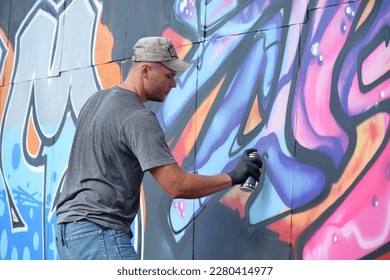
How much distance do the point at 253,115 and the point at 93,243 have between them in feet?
5.75

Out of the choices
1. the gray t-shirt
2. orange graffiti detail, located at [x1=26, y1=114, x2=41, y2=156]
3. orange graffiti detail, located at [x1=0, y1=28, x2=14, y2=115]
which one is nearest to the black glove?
the gray t-shirt

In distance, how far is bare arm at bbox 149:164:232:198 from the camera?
16.4ft

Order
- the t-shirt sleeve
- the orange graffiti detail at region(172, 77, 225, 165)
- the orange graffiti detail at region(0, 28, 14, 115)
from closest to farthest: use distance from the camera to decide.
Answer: the t-shirt sleeve, the orange graffiti detail at region(172, 77, 225, 165), the orange graffiti detail at region(0, 28, 14, 115)

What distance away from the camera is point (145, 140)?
4949mm

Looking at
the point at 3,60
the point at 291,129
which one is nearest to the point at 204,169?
the point at 291,129

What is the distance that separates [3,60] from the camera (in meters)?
8.86

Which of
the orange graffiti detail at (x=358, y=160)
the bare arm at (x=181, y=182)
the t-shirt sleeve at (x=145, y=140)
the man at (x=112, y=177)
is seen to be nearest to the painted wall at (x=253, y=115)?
the orange graffiti detail at (x=358, y=160)

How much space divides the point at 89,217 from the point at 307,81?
1761 mm

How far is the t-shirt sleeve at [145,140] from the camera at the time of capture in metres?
4.93

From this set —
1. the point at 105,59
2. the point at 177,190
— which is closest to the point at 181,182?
the point at 177,190

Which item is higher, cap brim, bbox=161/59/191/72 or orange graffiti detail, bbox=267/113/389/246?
cap brim, bbox=161/59/191/72

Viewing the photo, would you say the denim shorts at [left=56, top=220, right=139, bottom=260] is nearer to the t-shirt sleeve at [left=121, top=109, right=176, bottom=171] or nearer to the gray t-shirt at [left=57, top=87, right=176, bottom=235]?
the gray t-shirt at [left=57, top=87, right=176, bottom=235]

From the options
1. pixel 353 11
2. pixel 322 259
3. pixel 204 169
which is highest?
pixel 353 11
